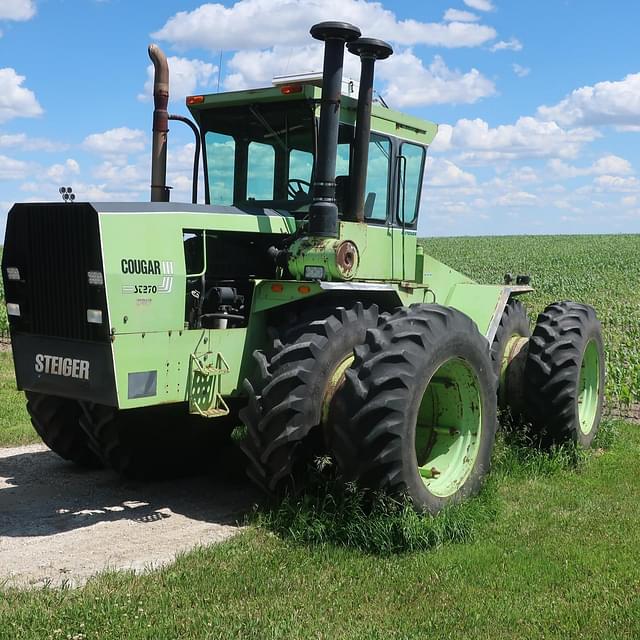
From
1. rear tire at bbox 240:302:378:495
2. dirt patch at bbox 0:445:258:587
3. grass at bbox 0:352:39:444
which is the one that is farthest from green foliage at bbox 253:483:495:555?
grass at bbox 0:352:39:444

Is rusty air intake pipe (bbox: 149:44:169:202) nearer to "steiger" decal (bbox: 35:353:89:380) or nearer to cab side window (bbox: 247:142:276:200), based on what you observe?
cab side window (bbox: 247:142:276:200)

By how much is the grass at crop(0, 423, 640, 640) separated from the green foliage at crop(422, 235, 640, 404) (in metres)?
6.50

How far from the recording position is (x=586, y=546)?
593cm

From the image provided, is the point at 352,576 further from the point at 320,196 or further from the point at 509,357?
the point at 509,357

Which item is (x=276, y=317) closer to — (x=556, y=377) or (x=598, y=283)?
(x=556, y=377)

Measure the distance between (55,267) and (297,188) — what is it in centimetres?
216

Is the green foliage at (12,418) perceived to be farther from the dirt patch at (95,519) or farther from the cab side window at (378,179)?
the cab side window at (378,179)

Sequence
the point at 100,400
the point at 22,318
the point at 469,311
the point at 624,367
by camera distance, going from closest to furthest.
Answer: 1. the point at 100,400
2. the point at 22,318
3. the point at 469,311
4. the point at 624,367

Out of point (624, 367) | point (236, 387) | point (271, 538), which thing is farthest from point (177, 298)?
point (624, 367)

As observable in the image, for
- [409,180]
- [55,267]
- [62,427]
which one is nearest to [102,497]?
[62,427]

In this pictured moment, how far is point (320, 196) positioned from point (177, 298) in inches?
52.1

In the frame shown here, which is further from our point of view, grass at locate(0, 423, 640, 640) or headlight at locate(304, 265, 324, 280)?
headlight at locate(304, 265, 324, 280)

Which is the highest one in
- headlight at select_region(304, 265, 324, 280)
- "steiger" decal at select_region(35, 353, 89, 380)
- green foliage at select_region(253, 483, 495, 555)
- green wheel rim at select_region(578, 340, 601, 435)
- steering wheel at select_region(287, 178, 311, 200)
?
steering wheel at select_region(287, 178, 311, 200)

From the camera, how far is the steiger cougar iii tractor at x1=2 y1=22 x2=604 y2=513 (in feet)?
18.8
